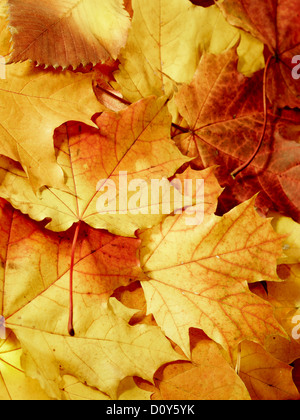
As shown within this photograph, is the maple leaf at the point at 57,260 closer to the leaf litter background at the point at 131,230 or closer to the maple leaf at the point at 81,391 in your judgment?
the leaf litter background at the point at 131,230

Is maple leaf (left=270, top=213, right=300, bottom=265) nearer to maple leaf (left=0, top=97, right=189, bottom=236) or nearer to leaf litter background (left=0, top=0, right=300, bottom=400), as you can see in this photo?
leaf litter background (left=0, top=0, right=300, bottom=400)

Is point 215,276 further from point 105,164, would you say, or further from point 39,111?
point 39,111

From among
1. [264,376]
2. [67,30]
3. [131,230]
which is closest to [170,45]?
[67,30]

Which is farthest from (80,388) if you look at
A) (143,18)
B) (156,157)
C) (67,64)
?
(143,18)

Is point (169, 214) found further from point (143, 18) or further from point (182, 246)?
point (143, 18)

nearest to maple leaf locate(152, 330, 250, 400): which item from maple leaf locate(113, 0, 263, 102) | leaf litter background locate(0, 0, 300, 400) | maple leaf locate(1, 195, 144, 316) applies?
leaf litter background locate(0, 0, 300, 400)

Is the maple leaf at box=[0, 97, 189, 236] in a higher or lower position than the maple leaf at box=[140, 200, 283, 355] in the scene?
higher
